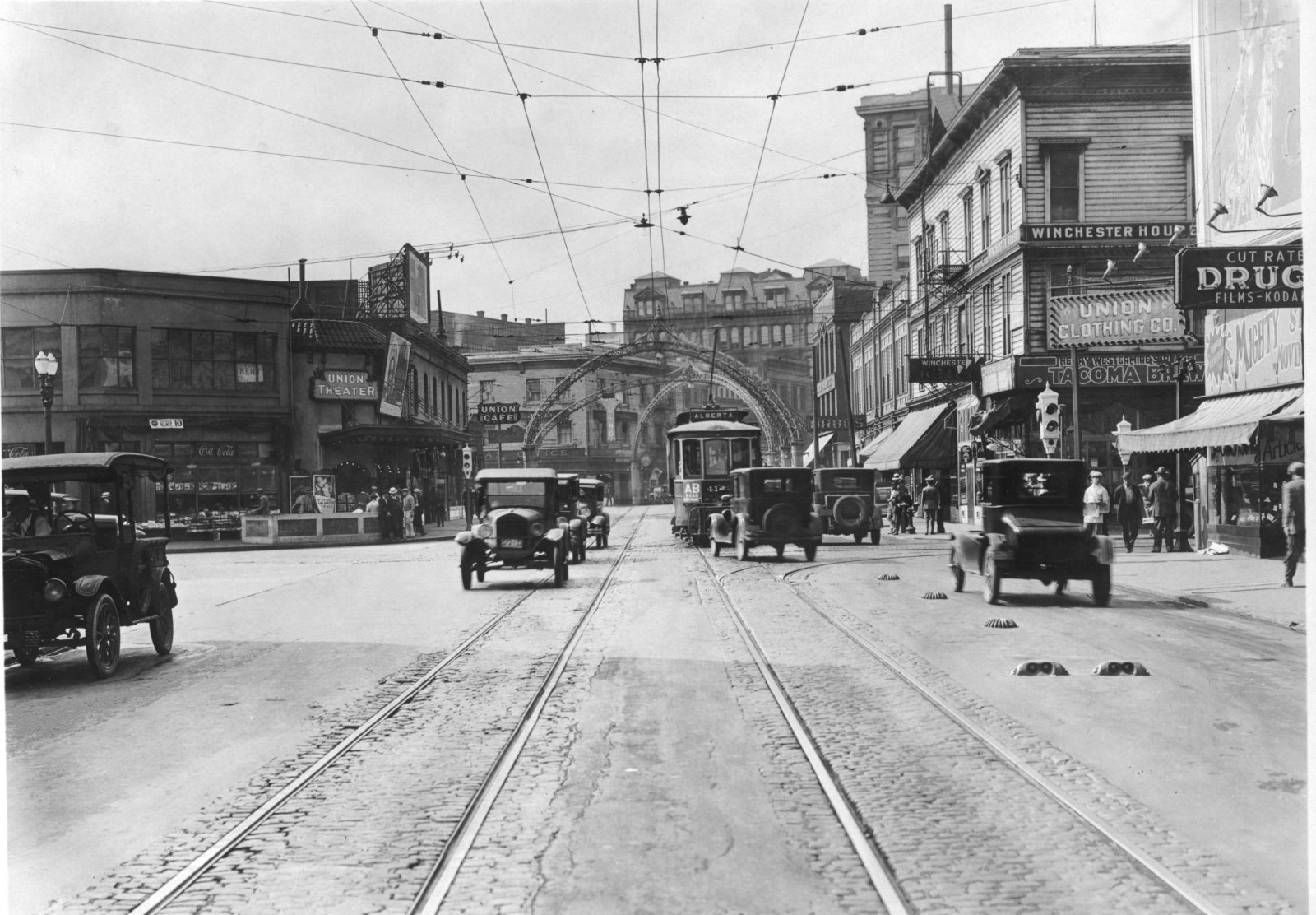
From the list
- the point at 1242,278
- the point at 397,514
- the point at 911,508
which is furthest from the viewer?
the point at 397,514

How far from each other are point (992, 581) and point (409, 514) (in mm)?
27318

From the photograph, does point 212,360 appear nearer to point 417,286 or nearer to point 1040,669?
point 417,286

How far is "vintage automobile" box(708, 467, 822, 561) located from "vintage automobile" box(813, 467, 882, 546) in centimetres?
373

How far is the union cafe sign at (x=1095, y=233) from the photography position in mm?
32531

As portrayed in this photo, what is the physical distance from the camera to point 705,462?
101 feet

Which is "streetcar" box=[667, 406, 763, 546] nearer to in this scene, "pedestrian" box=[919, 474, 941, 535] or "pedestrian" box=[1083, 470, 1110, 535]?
"pedestrian" box=[919, 474, 941, 535]

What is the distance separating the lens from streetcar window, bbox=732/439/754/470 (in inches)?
1217

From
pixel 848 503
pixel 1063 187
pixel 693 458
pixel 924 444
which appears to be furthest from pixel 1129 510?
pixel 924 444

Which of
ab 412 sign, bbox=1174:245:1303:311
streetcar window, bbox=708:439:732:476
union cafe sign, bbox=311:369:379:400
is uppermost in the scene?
union cafe sign, bbox=311:369:379:400

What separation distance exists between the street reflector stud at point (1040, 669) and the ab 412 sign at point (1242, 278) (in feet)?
15.5

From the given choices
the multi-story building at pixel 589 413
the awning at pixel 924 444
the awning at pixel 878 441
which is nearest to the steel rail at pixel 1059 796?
the awning at pixel 924 444

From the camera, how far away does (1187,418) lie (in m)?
22.3

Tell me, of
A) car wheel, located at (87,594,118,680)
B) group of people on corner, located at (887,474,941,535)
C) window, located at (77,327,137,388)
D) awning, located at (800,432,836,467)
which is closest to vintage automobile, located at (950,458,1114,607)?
car wheel, located at (87,594,118,680)

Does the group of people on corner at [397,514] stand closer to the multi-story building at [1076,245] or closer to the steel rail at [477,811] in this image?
the multi-story building at [1076,245]
